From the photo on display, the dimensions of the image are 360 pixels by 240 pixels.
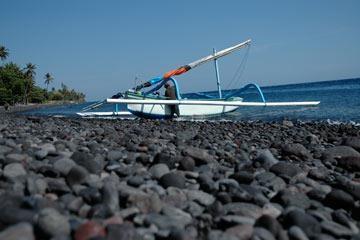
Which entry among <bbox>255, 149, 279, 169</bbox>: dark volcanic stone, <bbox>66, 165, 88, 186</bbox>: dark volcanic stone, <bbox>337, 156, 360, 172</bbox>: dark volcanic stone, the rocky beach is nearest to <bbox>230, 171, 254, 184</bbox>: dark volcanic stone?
the rocky beach

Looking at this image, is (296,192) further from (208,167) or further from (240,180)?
(208,167)

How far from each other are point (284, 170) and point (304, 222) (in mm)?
1558

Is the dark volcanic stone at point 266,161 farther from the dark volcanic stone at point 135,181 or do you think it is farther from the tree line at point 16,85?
the tree line at point 16,85

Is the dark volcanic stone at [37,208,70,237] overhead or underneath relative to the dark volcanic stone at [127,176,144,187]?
overhead

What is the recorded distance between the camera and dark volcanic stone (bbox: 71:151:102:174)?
358 centimetres

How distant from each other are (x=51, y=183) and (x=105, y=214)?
726mm

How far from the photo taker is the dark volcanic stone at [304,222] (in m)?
2.52

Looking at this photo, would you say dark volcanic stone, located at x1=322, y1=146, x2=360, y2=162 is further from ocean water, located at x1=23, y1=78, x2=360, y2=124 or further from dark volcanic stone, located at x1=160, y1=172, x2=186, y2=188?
ocean water, located at x1=23, y1=78, x2=360, y2=124

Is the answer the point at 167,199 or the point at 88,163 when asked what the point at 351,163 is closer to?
the point at 167,199

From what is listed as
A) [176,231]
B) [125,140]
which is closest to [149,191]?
[176,231]

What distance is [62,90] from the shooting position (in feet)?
462

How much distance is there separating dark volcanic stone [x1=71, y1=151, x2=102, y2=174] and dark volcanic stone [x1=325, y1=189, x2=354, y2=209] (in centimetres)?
211

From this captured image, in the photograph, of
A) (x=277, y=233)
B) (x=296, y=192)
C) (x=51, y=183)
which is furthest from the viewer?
(x=296, y=192)

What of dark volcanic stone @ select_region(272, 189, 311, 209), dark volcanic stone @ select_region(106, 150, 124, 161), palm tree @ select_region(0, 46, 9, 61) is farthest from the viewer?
palm tree @ select_region(0, 46, 9, 61)
